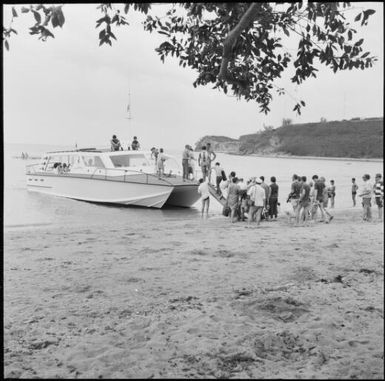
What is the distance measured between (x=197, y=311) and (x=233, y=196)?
28.1 feet

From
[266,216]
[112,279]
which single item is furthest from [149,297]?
[266,216]

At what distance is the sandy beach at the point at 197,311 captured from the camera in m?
3.83

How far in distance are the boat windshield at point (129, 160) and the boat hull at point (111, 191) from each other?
1171 millimetres

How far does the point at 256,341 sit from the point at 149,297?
73.0 inches

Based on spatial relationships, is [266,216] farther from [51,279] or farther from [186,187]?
[51,279]

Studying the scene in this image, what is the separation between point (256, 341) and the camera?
13.9 feet

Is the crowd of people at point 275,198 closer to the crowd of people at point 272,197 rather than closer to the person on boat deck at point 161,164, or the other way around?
the crowd of people at point 272,197

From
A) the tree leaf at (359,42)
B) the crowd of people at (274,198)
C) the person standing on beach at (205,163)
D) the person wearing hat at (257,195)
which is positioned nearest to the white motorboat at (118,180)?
the person standing on beach at (205,163)

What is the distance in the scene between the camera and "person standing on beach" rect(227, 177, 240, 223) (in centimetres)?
1336

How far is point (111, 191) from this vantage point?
20562 millimetres

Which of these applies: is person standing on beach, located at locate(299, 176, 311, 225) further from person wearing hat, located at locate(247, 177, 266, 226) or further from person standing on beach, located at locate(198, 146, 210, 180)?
person standing on beach, located at locate(198, 146, 210, 180)

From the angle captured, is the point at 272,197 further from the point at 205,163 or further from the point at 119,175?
the point at 119,175

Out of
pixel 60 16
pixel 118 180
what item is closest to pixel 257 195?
pixel 118 180

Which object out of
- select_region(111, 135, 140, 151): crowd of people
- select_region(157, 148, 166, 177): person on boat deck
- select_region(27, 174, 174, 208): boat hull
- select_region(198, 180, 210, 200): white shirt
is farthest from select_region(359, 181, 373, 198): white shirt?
select_region(111, 135, 140, 151): crowd of people
